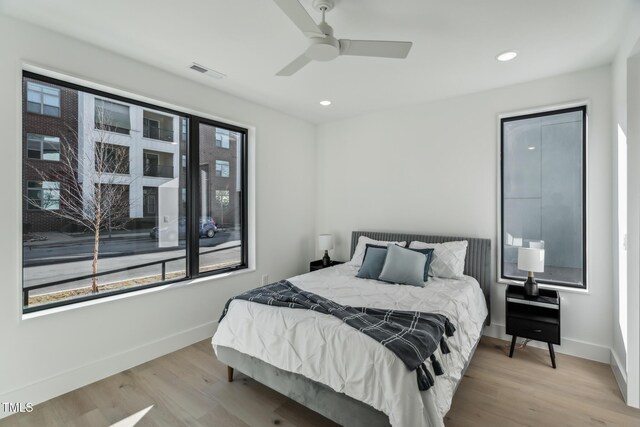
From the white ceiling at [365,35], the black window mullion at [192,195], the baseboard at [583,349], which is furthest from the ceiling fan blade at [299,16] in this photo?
the baseboard at [583,349]

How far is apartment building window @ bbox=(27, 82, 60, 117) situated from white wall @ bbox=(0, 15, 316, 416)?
7.6 inches

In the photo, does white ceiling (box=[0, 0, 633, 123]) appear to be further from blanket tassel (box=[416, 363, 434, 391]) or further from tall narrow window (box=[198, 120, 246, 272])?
blanket tassel (box=[416, 363, 434, 391])

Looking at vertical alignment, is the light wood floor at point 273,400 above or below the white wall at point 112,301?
below

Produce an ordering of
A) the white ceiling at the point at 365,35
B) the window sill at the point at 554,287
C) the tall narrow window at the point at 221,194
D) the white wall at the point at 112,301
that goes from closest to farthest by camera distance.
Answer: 1. the white ceiling at the point at 365,35
2. the white wall at the point at 112,301
3. the window sill at the point at 554,287
4. the tall narrow window at the point at 221,194

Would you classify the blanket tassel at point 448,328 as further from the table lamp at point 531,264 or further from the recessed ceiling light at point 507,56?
the recessed ceiling light at point 507,56

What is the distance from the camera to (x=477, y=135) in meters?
3.56

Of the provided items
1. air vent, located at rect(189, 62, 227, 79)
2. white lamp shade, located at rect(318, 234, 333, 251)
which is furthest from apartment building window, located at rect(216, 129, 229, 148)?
white lamp shade, located at rect(318, 234, 333, 251)

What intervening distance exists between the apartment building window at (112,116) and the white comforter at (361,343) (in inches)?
77.8

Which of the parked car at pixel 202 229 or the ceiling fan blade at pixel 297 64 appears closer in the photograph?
the ceiling fan blade at pixel 297 64

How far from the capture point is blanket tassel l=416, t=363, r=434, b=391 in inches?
63.4

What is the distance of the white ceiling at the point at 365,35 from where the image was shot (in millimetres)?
2072

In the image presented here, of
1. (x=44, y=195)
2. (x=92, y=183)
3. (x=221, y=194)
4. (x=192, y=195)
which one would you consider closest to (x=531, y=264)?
(x=221, y=194)

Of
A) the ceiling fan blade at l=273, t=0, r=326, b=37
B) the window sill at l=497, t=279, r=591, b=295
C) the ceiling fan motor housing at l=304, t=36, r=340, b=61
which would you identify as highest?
the ceiling fan blade at l=273, t=0, r=326, b=37

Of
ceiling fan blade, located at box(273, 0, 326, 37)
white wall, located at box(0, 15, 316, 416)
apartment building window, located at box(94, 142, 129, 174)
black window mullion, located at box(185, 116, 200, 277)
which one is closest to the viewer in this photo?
ceiling fan blade, located at box(273, 0, 326, 37)
